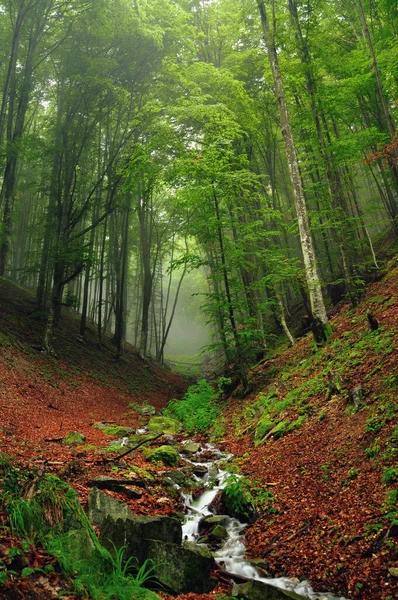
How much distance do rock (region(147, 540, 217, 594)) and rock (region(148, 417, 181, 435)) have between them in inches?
258

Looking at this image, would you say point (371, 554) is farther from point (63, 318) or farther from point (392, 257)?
point (63, 318)

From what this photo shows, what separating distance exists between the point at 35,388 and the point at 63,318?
10228 mm

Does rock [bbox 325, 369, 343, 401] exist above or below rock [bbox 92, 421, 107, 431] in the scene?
above

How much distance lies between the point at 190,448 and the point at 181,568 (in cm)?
487

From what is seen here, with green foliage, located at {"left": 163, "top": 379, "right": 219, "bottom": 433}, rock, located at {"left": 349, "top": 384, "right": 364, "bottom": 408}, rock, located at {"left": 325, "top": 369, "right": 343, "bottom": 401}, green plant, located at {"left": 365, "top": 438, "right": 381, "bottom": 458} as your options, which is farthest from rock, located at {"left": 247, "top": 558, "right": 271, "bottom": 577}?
green foliage, located at {"left": 163, "top": 379, "right": 219, "bottom": 433}

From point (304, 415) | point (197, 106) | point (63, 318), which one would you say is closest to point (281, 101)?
point (197, 106)

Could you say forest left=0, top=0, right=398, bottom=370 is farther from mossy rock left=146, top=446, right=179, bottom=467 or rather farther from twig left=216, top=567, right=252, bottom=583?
twig left=216, top=567, right=252, bottom=583

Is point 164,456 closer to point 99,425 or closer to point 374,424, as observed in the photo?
point 99,425

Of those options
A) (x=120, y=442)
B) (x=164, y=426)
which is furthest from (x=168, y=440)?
(x=164, y=426)

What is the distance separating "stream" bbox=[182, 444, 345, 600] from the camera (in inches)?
149

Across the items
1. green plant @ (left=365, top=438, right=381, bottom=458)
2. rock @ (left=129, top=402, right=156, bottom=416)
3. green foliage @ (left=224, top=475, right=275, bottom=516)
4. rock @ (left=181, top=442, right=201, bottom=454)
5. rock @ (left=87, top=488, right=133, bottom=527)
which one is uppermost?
rock @ (left=129, top=402, right=156, bottom=416)

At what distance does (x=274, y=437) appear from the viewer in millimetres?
7570

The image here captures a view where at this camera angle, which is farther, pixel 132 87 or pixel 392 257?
pixel 132 87

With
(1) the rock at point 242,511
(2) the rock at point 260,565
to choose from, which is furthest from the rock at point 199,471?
(2) the rock at point 260,565
